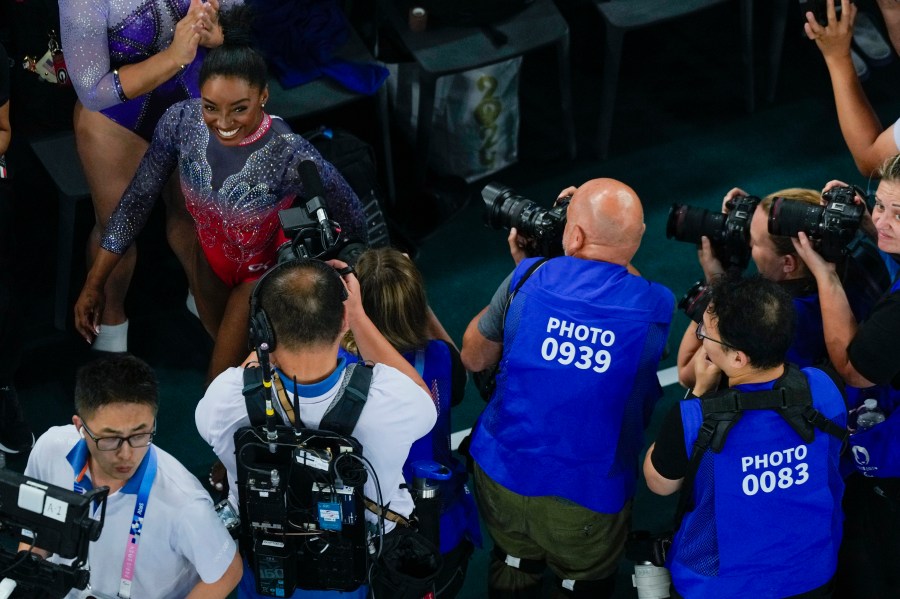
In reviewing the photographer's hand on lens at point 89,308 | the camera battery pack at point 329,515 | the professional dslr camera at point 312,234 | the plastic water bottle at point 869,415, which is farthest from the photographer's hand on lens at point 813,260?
the photographer's hand on lens at point 89,308

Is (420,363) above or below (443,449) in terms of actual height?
above

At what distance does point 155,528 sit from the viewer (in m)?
2.89

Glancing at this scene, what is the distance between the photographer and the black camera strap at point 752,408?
2.99m

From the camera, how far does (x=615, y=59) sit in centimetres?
559

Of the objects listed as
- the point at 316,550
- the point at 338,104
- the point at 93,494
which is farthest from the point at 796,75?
the point at 93,494

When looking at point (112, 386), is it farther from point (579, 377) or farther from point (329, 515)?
point (579, 377)

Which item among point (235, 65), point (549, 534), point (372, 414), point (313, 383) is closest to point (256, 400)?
point (313, 383)

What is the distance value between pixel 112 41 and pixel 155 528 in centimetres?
186

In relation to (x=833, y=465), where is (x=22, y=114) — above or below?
above

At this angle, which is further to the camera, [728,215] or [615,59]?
[615,59]

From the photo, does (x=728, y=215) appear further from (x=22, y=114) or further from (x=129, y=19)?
(x=22, y=114)

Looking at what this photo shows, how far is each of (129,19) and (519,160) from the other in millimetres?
2235

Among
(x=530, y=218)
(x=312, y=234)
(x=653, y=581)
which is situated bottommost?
(x=653, y=581)

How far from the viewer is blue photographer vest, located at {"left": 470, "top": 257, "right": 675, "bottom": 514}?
10.7 feet
